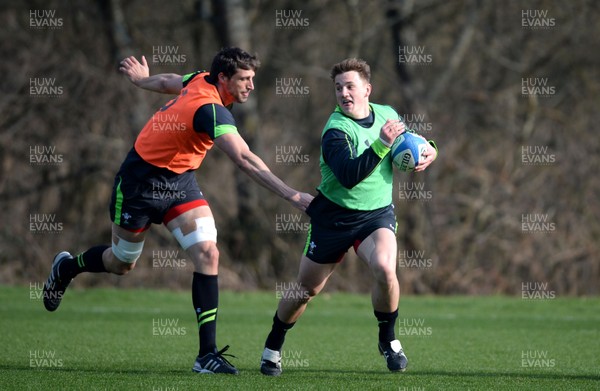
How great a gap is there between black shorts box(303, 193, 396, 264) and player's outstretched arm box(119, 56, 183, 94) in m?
1.71

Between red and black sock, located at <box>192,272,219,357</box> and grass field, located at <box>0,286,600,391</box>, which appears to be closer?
grass field, located at <box>0,286,600,391</box>

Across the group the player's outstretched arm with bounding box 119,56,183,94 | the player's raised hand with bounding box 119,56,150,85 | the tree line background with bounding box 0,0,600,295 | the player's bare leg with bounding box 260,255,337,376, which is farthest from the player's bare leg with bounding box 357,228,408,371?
the tree line background with bounding box 0,0,600,295

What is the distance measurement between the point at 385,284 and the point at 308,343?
2548 millimetres

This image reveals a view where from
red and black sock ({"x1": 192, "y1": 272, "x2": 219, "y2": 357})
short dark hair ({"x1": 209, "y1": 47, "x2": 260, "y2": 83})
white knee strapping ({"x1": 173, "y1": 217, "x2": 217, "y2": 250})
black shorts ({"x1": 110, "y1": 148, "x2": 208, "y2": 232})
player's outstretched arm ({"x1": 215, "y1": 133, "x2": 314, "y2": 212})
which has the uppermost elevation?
short dark hair ({"x1": 209, "y1": 47, "x2": 260, "y2": 83})

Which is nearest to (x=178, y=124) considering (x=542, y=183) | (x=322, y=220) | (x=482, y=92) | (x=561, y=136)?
(x=322, y=220)

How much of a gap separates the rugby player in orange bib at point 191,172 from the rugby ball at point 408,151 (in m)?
0.70

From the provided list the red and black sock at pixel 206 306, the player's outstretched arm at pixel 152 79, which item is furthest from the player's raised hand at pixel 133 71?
the red and black sock at pixel 206 306

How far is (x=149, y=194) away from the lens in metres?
7.15

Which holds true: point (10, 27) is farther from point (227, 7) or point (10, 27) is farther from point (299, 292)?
point (299, 292)

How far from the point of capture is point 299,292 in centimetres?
680

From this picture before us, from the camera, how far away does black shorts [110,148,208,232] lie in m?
7.11

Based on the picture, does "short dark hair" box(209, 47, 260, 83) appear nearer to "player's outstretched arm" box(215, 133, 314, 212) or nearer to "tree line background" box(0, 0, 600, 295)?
"player's outstretched arm" box(215, 133, 314, 212)

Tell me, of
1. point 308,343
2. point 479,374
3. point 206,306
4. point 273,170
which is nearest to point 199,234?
point 206,306

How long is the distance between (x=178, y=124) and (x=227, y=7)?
10297mm
